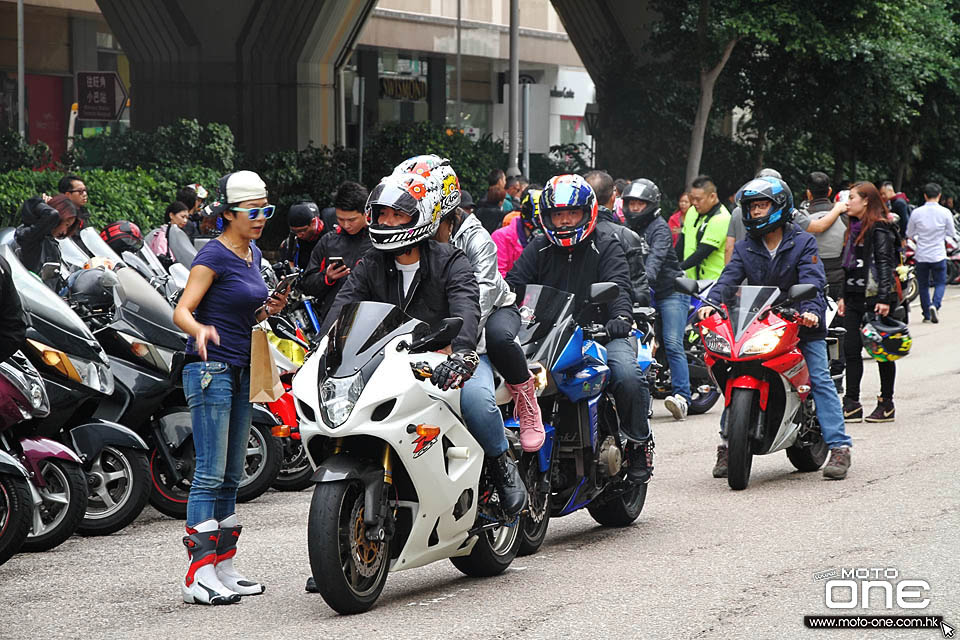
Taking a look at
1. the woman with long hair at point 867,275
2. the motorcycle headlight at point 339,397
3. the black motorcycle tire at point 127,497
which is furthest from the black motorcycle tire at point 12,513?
the woman with long hair at point 867,275

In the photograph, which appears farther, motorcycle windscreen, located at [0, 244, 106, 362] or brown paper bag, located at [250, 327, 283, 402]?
motorcycle windscreen, located at [0, 244, 106, 362]

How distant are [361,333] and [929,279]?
17.5m

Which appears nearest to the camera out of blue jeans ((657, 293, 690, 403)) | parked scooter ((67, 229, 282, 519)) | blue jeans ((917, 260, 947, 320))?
parked scooter ((67, 229, 282, 519))

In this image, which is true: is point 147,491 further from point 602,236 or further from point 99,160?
point 99,160

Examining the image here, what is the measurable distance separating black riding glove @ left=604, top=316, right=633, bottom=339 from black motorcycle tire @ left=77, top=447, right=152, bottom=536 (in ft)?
8.73

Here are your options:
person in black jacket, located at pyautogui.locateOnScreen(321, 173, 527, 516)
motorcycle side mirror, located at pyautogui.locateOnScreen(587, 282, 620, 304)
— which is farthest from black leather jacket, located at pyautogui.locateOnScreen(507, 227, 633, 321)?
person in black jacket, located at pyautogui.locateOnScreen(321, 173, 527, 516)

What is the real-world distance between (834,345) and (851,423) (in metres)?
1.55

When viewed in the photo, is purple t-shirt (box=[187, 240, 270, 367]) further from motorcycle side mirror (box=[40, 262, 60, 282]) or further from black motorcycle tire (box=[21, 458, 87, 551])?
motorcycle side mirror (box=[40, 262, 60, 282])

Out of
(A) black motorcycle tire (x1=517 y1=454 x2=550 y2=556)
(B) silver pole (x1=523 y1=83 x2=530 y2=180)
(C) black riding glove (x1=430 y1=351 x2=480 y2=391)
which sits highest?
(B) silver pole (x1=523 y1=83 x2=530 y2=180)

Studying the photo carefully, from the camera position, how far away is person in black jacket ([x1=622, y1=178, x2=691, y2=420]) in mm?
12359

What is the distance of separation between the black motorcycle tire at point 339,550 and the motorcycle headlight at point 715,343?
3.62 metres

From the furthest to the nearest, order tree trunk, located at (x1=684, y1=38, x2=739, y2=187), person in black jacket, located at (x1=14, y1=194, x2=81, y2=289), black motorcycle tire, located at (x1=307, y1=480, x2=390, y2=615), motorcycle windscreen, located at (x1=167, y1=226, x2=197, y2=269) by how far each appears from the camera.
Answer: tree trunk, located at (x1=684, y1=38, x2=739, y2=187) → motorcycle windscreen, located at (x1=167, y1=226, x2=197, y2=269) → person in black jacket, located at (x1=14, y1=194, x2=81, y2=289) → black motorcycle tire, located at (x1=307, y1=480, x2=390, y2=615)

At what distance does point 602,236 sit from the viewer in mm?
7973

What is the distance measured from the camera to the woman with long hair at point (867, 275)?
455 inches
